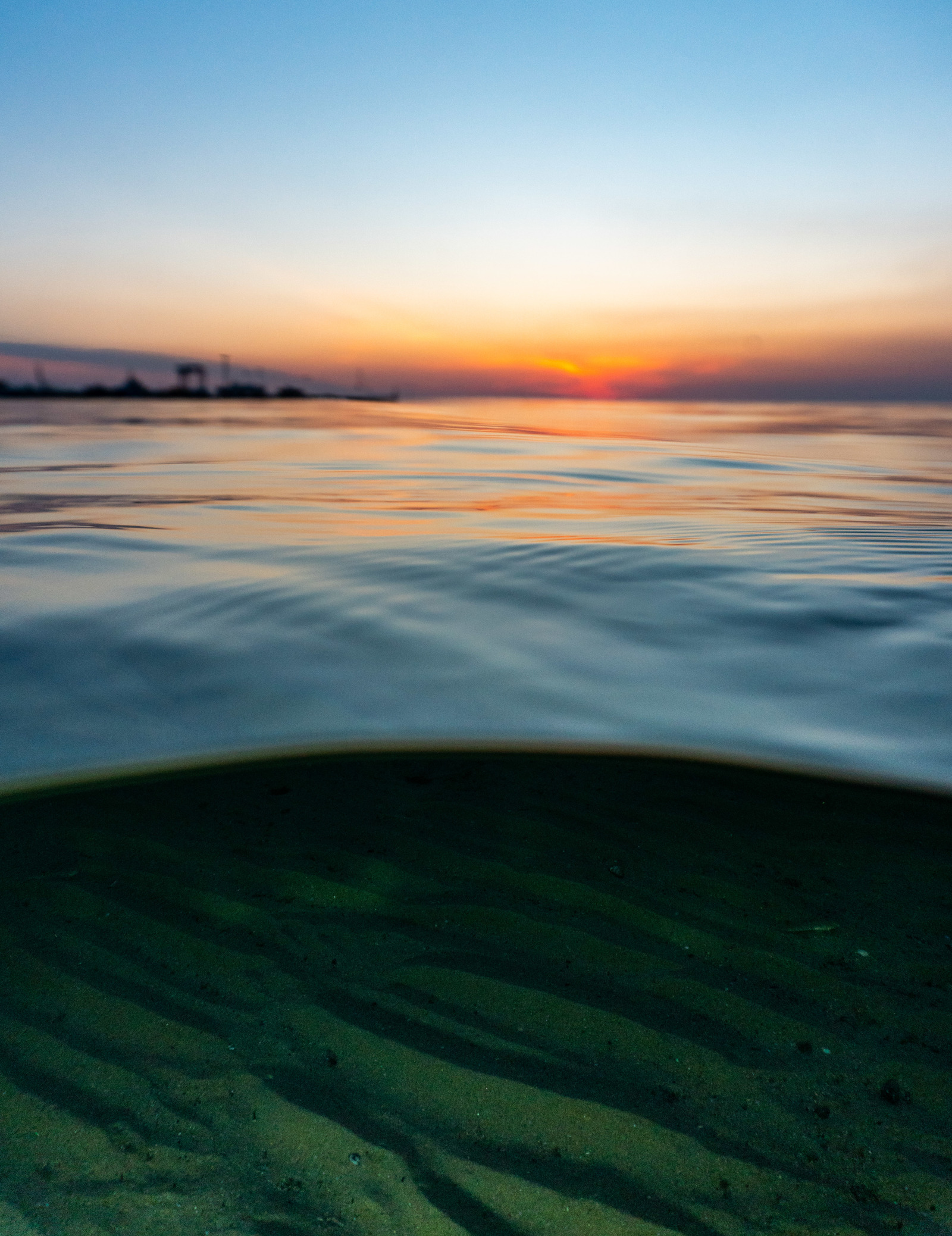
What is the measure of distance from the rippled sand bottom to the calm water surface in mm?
370

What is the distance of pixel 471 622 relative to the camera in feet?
14.4

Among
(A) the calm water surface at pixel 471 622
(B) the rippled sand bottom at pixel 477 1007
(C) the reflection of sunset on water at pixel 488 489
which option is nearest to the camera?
(B) the rippled sand bottom at pixel 477 1007

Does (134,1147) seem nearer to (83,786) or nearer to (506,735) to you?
(83,786)

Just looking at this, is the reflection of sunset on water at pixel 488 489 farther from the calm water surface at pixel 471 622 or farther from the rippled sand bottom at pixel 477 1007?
the rippled sand bottom at pixel 477 1007

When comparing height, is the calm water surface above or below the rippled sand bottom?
above

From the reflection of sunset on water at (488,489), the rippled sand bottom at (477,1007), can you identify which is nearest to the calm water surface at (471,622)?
the reflection of sunset on water at (488,489)

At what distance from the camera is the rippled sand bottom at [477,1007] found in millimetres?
1445

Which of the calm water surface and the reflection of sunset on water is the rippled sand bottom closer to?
the calm water surface

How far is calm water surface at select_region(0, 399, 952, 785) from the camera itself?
3.12 metres

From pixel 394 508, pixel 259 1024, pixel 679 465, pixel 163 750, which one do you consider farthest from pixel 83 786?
pixel 679 465

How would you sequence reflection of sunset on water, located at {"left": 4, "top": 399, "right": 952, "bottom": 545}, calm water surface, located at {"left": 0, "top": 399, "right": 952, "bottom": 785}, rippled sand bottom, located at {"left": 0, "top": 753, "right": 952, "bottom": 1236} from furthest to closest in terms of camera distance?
reflection of sunset on water, located at {"left": 4, "top": 399, "right": 952, "bottom": 545}
calm water surface, located at {"left": 0, "top": 399, "right": 952, "bottom": 785}
rippled sand bottom, located at {"left": 0, "top": 753, "right": 952, "bottom": 1236}

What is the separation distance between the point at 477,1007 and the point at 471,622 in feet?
8.80

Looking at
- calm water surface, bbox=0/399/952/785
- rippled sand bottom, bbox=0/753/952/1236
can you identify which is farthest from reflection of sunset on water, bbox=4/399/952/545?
rippled sand bottom, bbox=0/753/952/1236

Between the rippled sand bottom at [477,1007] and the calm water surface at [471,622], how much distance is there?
37 cm
